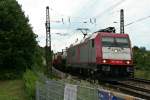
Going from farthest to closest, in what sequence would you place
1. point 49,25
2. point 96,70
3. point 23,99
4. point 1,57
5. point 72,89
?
point 49,25 → point 1,57 → point 96,70 → point 23,99 → point 72,89

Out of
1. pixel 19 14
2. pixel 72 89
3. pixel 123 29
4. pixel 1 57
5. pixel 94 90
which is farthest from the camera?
pixel 123 29

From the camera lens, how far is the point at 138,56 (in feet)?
192

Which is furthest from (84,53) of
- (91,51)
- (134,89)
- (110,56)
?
(134,89)

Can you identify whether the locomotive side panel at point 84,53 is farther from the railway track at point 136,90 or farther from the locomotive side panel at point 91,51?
the railway track at point 136,90

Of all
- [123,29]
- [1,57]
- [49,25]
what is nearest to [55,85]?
[1,57]

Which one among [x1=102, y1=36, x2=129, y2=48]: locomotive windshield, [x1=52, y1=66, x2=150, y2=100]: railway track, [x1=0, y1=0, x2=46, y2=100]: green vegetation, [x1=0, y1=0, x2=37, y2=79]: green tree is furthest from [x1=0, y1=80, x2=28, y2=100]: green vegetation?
[x1=102, y1=36, x2=129, y2=48]: locomotive windshield

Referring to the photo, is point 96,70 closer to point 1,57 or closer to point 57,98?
point 1,57

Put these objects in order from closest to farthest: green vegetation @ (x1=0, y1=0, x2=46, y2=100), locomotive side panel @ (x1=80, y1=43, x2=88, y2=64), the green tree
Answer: locomotive side panel @ (x1=80, y1=43, x2=88, y2=64)
green vegetation @ (x1=0, y1=0, x2=46, y2=100)
the green tree

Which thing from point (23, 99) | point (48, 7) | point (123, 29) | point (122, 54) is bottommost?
point (23, 99)

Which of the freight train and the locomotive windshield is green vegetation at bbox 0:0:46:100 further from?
the locomotive windshield

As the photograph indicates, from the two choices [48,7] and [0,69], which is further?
[48,7]

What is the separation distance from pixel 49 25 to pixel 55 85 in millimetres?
44314

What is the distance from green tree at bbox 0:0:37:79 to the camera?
37.5 metres

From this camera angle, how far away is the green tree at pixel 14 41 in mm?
37531
